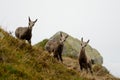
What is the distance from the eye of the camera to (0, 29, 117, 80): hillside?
12622 mm

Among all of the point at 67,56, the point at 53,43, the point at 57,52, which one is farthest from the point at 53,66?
the point at 67,56

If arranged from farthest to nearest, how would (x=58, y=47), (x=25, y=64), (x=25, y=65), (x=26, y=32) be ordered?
(x=58, y=47) < (x=26, y=32) < (x=25, y=64) < (x=25, y=65)

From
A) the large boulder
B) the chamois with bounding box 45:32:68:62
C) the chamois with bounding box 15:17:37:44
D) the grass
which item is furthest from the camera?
the large boulder

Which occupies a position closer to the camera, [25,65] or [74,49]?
[25,65]

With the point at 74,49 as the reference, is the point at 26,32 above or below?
above

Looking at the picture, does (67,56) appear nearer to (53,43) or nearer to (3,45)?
(53,43)

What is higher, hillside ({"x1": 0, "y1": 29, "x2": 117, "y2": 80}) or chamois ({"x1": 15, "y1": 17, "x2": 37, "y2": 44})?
chamois ({"x1": 15, "y1": 17, "x2": 37, "y2": 44})

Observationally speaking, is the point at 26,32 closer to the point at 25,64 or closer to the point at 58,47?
the point at 58,47

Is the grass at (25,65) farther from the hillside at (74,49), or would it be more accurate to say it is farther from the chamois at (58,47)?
the hillside at (74,49)

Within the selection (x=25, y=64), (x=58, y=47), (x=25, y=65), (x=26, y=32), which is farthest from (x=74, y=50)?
(x=25, y=65)

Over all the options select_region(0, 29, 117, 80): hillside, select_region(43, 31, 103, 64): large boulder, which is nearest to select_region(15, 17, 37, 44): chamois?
select_region(0, 29, 117, 80): hillside

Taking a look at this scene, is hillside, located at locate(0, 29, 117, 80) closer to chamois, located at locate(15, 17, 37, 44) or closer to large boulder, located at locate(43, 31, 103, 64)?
chamois, located at locate(15, 17, 37, 44)

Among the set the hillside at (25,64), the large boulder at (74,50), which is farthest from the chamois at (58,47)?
the hillside at (25,64)

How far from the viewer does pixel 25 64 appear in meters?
14.5
